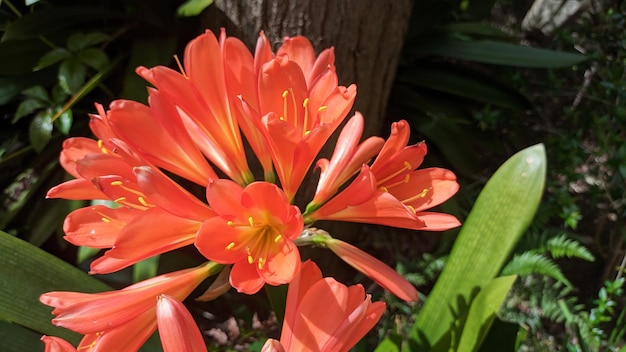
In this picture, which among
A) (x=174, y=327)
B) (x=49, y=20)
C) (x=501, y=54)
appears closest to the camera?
(x=174, y=327)

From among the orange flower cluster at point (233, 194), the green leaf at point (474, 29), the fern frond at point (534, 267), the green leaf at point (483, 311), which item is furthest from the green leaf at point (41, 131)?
the green leaf at point (474, 29)

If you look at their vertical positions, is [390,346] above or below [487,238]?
below

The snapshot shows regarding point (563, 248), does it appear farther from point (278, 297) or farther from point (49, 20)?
point (49, 20)

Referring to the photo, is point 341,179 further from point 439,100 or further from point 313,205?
point 439,100

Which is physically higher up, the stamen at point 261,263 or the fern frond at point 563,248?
the stamen at point 261,263

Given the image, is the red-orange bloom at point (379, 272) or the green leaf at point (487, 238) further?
the green leaf at point (487, 238)

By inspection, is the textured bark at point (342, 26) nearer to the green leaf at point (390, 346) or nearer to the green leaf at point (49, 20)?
the green leaf at point (49, 20)

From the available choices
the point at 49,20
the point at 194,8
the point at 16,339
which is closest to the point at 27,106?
the point at 49,20
